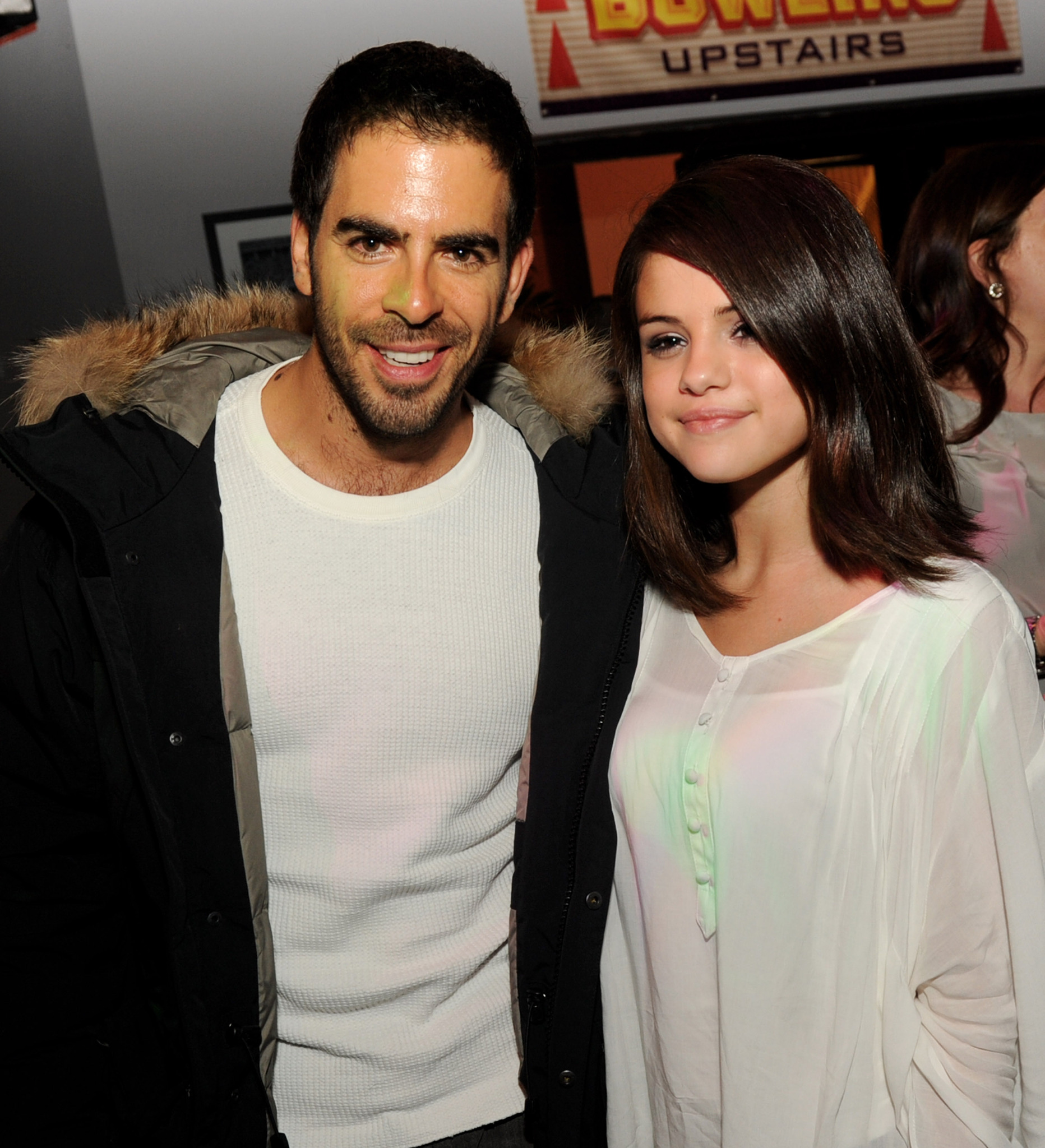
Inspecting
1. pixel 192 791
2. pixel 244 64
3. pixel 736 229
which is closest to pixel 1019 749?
pixel 736 229

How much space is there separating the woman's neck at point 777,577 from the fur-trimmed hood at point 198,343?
32 centimetres

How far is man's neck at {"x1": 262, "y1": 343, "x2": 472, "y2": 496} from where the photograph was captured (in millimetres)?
1653

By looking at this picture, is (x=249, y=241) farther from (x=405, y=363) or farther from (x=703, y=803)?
(x=703, y=803)

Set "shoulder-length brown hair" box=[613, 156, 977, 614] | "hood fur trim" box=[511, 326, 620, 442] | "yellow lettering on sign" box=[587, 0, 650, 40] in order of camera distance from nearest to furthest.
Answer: "shoulder-length brown hair" box=[613, 156, 977, 614] → "hood fur trim" box=[511, 326, 620, 442] → "yellow lettering on sign" box=[587, 0, 650, 40]

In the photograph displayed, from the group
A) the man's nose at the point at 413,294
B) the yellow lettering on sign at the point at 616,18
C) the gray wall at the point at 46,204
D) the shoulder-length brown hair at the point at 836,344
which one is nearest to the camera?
the shoulder-length brown hair at the point at 836,344

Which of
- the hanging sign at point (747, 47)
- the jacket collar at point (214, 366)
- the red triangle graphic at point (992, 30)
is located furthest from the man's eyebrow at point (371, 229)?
the red triangle graphic at point (992, 30)

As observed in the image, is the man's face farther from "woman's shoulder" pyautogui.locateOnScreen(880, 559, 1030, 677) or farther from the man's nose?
"woman's shoulder" pyautogui.locateOnScreen(880, 559, 1030, 677)

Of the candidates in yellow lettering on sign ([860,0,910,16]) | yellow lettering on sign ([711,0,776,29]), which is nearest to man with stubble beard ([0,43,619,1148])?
yellow lettering on sign ([711,0,776,29])

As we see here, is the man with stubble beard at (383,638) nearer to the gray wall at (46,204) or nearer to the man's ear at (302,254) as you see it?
the man's ear at (302,254)

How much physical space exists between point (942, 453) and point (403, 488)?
0.82 m

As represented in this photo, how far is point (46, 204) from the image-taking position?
3285 millimetres

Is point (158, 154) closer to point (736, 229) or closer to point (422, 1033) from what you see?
point (736, 229)

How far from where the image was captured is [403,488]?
66.5 inches

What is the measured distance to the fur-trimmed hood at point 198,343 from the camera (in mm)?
1575
